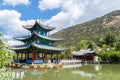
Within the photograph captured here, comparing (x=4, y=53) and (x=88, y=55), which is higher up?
(x=88, y=55)

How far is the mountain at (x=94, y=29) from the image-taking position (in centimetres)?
13238

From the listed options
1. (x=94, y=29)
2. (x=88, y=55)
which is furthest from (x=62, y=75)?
(x=94, y=29)

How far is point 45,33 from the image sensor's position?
38.4 metres

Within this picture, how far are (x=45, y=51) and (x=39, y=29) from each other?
416cm

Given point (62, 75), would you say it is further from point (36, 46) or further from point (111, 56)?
point (111, 56)

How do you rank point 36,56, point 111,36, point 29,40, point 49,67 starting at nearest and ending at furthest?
point 49,67 < point 36,56 < point 29,40 < point 111,36

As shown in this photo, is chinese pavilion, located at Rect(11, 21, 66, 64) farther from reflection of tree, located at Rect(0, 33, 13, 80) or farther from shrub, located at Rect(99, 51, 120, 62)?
reflection of tree, located at Rect(0, 33, 13, 80)

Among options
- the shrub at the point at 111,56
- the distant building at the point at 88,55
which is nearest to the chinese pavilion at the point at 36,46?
the shrub at the point at 111,56

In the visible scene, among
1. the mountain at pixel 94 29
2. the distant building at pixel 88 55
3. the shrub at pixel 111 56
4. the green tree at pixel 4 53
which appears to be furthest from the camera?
the mountain at pixel 94 29

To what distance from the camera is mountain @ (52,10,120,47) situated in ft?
434

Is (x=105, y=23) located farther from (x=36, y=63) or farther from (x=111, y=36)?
→ (x=36, y=63)

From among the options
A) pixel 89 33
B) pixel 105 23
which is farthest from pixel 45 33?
pixel 105 23

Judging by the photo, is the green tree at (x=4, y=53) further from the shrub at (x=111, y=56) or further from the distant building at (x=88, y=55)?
the distant building at (x=88, y=55)

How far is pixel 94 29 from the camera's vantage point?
14112 cm
